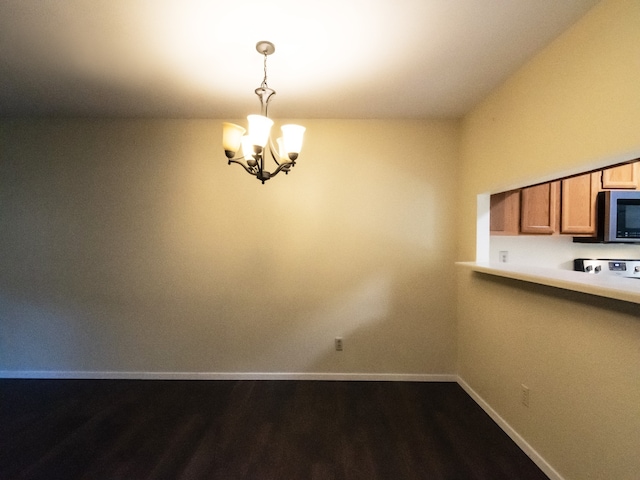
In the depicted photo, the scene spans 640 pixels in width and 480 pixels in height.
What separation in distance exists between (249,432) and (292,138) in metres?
2.08

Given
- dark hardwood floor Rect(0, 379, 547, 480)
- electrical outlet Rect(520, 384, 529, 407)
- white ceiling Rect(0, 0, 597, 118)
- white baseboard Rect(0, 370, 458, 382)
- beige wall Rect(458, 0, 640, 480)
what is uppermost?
white ceiling Rect(0, 0, 597, 118)

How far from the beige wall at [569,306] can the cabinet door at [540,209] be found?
1.65ft

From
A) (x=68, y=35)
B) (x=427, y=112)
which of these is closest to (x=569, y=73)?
(x=427, y=112)

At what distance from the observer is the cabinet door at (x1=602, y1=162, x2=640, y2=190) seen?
268 cm

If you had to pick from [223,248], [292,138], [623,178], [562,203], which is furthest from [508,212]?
[223,248]

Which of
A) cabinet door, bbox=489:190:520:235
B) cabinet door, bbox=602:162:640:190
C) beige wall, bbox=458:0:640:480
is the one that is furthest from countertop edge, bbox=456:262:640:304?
cabinet door, bbox=602:162:640:190

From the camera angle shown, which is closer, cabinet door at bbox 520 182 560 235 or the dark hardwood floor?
the dark hardwood floor

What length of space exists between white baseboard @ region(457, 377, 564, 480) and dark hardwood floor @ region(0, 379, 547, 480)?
4cm

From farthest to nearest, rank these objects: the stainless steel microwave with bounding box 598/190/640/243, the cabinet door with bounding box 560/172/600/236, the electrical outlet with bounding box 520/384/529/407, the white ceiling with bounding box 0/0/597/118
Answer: the cabinet door with bounding box 560/172/600/236
the stainless steel microwave with bounding box 598/190/640/243
the electrical outlet with bounding box 520/384/529/407
the white ceiling with bounding box 0/0/597/118

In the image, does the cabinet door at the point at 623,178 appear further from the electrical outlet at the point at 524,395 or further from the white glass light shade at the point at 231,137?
the white glass light shade at the point at 231,137

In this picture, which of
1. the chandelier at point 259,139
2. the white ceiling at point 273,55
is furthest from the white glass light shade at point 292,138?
the white ceiling at point 273,55

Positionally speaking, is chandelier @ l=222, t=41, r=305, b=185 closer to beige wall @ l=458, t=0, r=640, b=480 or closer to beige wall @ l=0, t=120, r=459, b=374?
beige wall @ l=0, t=120, r=459, b=374

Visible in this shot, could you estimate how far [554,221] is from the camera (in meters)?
2.71

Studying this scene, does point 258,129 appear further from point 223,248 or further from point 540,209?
point 540,209
